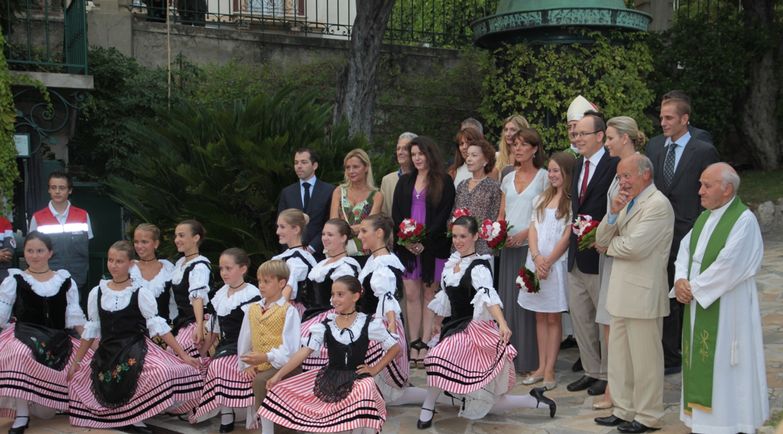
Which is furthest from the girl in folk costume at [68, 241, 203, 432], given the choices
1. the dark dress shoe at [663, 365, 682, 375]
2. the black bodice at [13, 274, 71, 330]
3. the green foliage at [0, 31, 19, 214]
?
the dark dress shoe at [663, 365, 682, 375]

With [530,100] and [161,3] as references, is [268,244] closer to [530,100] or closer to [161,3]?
[530,100]

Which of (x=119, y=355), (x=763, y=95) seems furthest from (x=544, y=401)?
(x=763, y=95)

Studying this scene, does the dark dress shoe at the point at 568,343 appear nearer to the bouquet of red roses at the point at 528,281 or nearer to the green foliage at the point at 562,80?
the bouquet of red roses at the point at 528,281

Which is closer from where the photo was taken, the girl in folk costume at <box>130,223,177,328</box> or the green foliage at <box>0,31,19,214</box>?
the girl in folk costume at <box>130,223,177,328</box>

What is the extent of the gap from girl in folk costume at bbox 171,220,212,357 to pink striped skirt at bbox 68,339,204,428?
0.37 m

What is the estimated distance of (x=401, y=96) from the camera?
13750 millimetres

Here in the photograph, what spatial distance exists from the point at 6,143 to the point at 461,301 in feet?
17.4

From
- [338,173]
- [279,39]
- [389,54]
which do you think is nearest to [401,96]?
[389,54]

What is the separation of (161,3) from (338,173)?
20.4 ft

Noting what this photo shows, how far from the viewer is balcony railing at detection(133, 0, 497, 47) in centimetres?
1348

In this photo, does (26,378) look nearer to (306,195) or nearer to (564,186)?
(306,195)

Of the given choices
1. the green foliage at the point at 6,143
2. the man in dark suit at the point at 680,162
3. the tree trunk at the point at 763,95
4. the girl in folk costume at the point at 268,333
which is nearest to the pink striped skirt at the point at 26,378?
the girl in folk costume at the point at 268,333

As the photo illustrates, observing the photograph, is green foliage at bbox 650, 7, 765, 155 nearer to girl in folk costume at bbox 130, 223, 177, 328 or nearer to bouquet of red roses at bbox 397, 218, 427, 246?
bouquet of red roses at bbox 397, 218, 427, 246

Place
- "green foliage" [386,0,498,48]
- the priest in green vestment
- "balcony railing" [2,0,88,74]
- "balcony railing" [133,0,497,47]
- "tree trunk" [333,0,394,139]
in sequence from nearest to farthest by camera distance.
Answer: the priest in green vestment → "balcony railing" [2,0,88,74] → "tree trunk" [333,0,394,139] → "balcony railing" [133,0,497,47] → "green foliage" [386,0,498,48]
